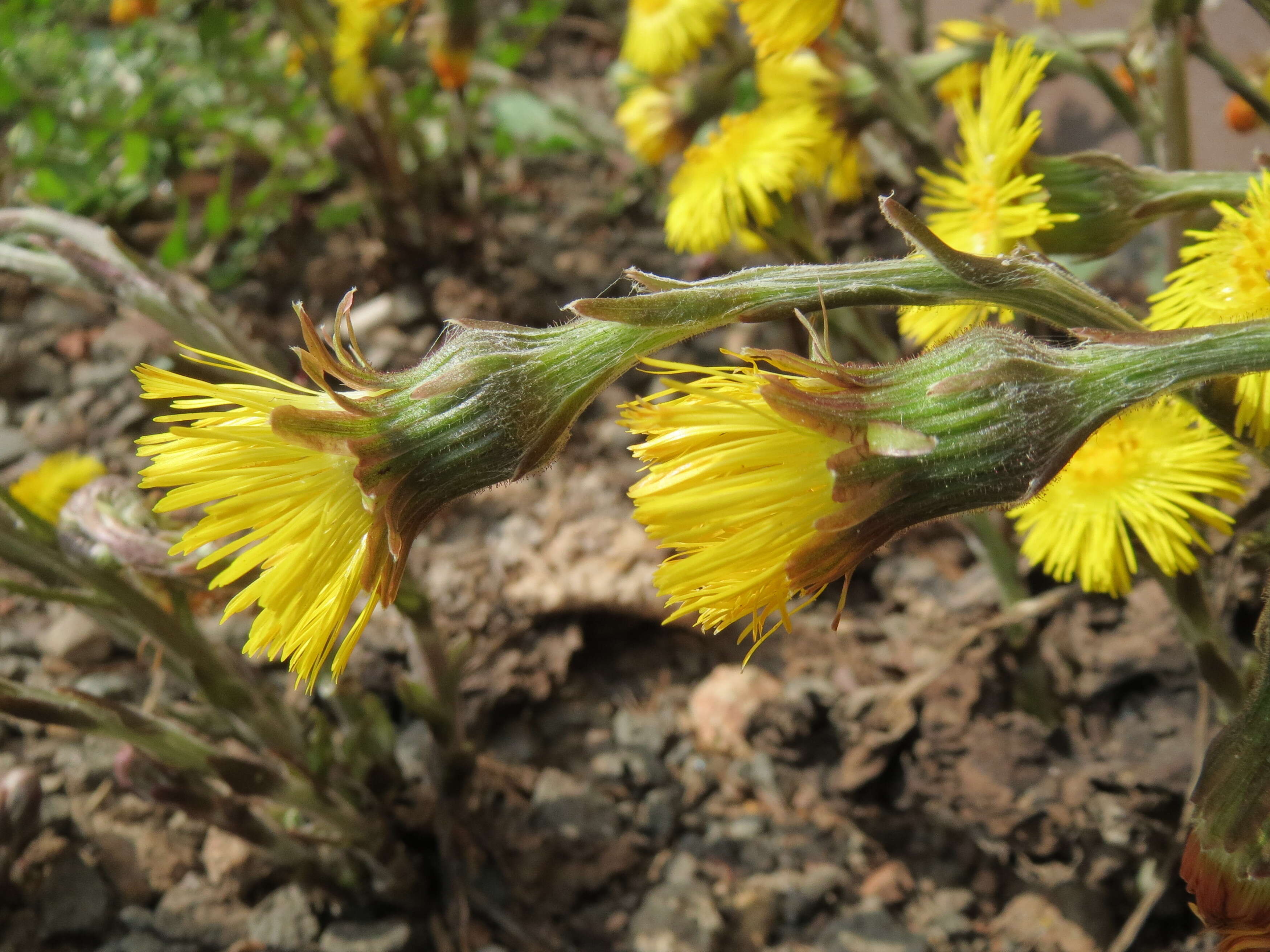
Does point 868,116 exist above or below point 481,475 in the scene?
above

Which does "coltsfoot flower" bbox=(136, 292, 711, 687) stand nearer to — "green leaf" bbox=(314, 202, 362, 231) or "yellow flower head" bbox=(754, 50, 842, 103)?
"yellow flower head" bbox=(754, 50, 842, 103)

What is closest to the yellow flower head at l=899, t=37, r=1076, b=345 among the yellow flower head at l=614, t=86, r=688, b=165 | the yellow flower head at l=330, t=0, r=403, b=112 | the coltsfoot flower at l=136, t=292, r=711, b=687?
the coltsfoot flower at l=136, t=292, r=711, b=687

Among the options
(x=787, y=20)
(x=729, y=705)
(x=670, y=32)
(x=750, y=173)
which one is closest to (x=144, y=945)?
(x=729, y=705)

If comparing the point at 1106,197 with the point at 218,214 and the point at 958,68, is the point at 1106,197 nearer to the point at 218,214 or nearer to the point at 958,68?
the point at 958,68

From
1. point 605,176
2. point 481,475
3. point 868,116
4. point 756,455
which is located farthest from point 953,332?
point 605,176

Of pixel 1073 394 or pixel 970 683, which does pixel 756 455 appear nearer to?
pixel 1073 394

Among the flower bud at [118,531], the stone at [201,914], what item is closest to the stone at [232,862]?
the stone at [201,914]

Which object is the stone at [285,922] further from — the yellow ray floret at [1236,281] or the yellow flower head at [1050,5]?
the yellow flower head at [1050,5]
